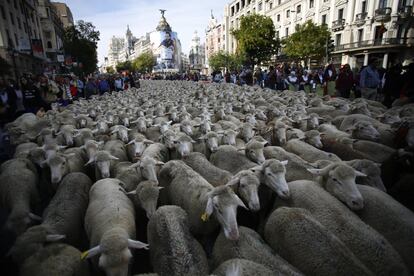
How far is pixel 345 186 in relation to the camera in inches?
125

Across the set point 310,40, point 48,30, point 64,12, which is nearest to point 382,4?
point 310,40

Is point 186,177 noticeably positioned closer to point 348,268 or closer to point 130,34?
point 348,268

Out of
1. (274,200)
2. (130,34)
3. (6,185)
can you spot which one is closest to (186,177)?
(274,200)

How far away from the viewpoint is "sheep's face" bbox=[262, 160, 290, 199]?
332 cm

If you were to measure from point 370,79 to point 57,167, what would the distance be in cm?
1016

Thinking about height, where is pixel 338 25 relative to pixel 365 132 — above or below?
above

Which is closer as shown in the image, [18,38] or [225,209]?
[225,209]

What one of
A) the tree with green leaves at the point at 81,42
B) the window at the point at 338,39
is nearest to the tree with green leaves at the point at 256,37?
the window at the point at 338,39

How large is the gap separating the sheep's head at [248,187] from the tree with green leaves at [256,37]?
122 ft

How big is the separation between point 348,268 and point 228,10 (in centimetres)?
7878

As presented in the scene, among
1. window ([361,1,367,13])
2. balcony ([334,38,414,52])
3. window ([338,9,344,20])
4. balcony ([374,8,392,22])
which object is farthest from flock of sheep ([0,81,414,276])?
window ([338,9,344,20])

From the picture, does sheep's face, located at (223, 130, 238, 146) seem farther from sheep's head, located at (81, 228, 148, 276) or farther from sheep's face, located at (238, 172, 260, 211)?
sheep's head, located at (81, 228, 148, 276)

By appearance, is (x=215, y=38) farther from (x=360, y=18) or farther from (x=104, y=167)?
(x=104, y=167)

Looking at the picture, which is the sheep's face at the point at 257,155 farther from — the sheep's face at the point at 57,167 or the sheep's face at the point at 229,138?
the sheep's face at the point at 57,167
